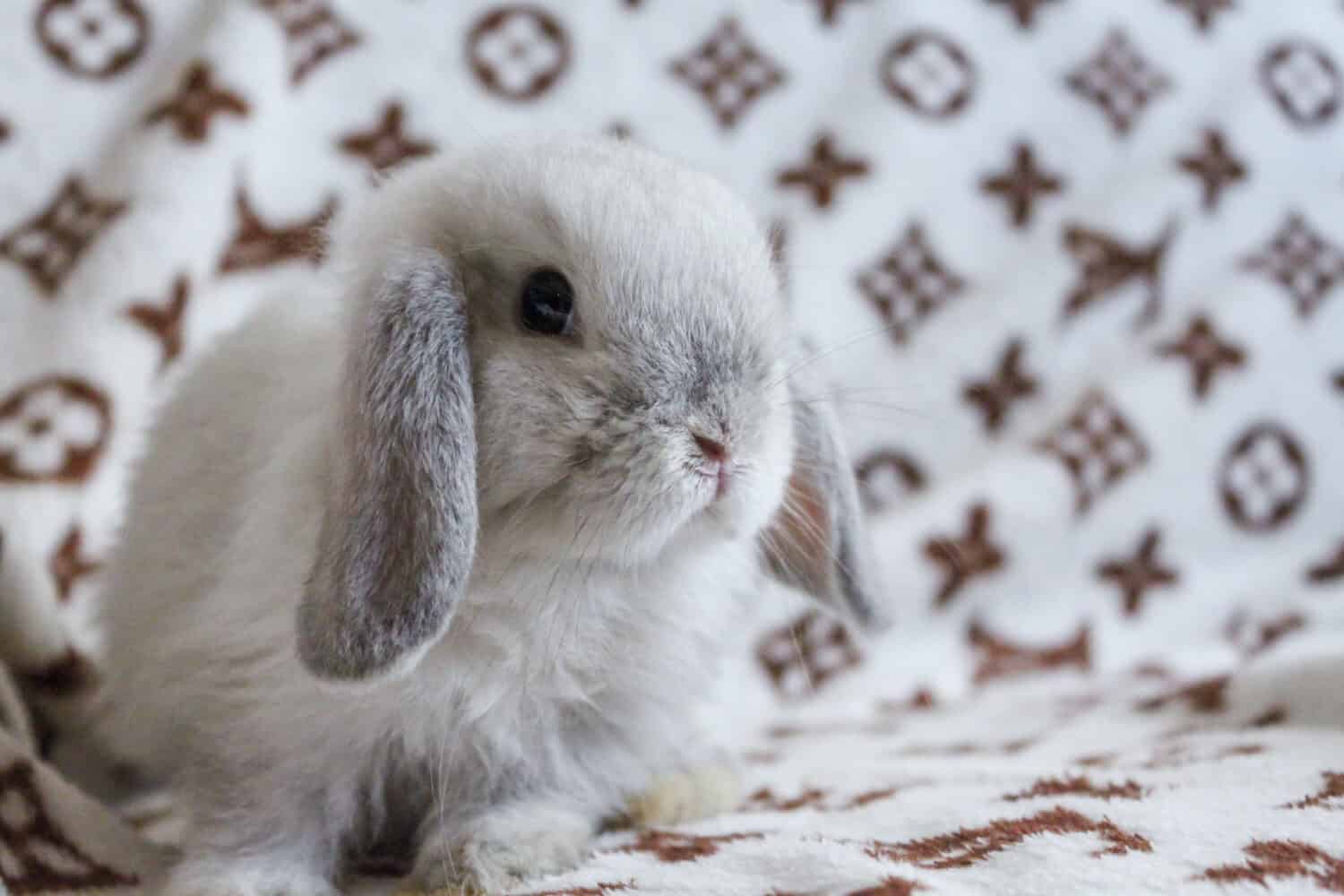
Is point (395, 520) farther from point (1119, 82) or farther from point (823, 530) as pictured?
point (1119, 82)

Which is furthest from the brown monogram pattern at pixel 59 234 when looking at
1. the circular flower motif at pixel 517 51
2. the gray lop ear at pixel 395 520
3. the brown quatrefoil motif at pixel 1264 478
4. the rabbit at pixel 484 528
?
the brown quatrefoil motif at pixel 1264 478

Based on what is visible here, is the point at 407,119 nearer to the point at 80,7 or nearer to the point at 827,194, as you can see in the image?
the point at 80,7

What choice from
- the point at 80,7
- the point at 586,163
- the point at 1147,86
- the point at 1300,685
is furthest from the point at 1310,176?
the point at 80,7

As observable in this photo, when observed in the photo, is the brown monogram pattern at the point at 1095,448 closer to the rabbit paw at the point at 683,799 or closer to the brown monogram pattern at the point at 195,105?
the rabbit paw at the point at 683,799

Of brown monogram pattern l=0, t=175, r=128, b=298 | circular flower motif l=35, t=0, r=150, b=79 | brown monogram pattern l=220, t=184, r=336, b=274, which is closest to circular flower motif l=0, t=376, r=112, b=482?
brown monogram pattern l=0, t=175, r=128, b=298

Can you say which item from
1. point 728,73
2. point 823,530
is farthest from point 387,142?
point 823,530

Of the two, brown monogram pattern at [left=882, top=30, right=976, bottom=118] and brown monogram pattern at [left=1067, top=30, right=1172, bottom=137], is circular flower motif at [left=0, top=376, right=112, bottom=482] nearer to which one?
brown monogram pattern at [left=882, top=30, right=976, bottom=118]
